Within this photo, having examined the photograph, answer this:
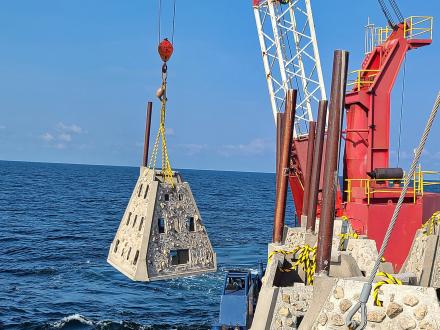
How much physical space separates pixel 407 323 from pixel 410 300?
0.36 meters

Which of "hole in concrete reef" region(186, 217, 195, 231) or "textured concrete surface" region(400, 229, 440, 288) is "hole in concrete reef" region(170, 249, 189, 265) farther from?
"textured concrete surface" region(400, 229, 440, 288)

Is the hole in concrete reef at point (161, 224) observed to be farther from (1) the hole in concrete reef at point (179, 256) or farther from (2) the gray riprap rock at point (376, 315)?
(2) the gray riprap rock at point (376, 315)

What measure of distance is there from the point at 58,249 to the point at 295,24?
2764 centimetres

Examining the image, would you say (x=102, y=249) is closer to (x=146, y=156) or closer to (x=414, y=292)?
(x=146, y=156)

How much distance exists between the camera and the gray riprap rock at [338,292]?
27.5ft

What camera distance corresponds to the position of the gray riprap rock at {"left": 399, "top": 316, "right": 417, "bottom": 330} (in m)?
7.84

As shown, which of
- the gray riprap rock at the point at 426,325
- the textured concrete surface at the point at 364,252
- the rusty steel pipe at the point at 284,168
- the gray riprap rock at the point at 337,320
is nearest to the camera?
the gray riprap rock at the point at 426,325

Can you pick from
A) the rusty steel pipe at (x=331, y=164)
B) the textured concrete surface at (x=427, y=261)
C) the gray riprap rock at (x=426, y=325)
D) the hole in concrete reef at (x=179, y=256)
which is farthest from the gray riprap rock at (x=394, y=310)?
the hole in concrete reef at (x=179, y=256)

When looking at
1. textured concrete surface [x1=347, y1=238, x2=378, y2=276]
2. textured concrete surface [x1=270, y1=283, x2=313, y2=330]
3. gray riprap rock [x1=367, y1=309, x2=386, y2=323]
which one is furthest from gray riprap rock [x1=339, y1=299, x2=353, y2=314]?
textured concrete surface [x1=347, y1=238, x2=378, y2=276]

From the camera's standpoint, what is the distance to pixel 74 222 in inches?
2418

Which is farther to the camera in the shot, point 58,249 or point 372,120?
point 58,249

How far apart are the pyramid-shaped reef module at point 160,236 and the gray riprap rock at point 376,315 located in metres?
12.0

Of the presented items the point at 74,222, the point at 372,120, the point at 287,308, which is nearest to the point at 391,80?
the point at 372,120

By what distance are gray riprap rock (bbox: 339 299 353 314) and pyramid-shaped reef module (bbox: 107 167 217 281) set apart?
1161cm
